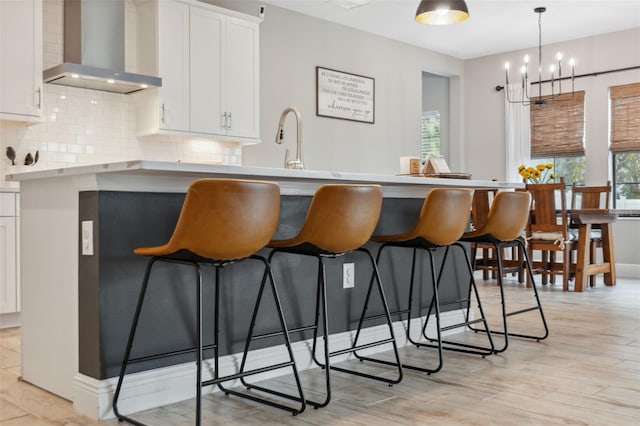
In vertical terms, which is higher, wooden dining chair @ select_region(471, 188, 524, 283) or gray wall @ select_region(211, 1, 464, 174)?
gray wall @ select_region(211, 1, 464, 174)

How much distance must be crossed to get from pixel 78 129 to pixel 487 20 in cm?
436

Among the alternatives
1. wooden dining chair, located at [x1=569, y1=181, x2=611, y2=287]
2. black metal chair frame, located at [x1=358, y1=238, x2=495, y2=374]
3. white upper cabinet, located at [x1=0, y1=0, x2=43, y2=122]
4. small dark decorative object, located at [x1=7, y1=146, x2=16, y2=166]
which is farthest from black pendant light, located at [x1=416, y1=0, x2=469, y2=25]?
small dark decorative object, located at [x1=7, y1=146, x2=16, y2=166]

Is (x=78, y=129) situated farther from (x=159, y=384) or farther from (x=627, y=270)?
(x=627, y=270)

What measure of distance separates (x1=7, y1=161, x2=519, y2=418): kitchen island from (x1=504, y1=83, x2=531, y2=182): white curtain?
5.51 meters

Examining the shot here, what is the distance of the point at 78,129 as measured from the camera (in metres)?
4.90

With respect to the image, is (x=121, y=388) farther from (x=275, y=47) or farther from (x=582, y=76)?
(x=582, y=76)

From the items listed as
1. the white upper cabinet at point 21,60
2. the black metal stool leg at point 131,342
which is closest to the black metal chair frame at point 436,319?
the black metal stool leg at point 131,342

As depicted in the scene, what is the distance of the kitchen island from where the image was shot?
2.48 meters

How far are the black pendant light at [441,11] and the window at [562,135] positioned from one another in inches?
143

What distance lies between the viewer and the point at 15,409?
8.39ft

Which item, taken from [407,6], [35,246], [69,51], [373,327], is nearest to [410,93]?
[407,6]

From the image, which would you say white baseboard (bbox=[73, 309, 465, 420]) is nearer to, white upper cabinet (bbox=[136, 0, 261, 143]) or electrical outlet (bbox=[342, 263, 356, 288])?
electrical outlet (bbox=[342, 263, 356, 288])

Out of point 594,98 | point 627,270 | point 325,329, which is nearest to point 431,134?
point 594,98

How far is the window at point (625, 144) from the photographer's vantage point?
723cm
